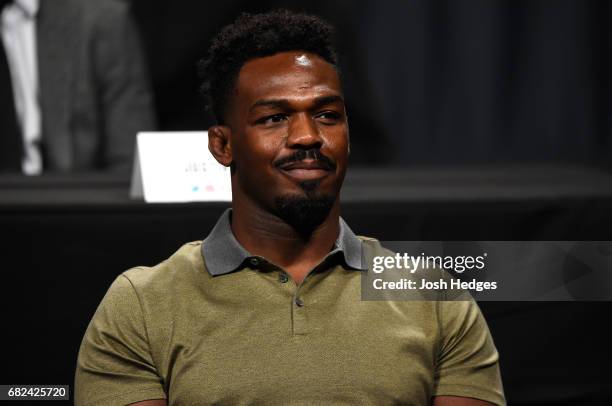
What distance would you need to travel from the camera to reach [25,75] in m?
2.76

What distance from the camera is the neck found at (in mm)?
1422

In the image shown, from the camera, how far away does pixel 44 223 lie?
5.76ft

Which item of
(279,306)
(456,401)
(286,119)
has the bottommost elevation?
(456,401)

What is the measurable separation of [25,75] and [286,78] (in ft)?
5.05

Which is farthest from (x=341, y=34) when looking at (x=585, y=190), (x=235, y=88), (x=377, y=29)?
(x=235, y=88)

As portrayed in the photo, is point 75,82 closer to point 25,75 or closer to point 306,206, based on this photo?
point 25,75

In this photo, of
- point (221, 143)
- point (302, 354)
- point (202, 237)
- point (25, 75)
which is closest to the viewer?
point (302, 354)

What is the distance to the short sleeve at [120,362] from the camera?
4.47 ft

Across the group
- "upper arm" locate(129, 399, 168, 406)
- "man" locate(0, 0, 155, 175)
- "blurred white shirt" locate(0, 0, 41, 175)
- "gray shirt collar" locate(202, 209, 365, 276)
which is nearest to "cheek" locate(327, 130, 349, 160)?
"gray shirt collar" locate(202, 209, 365, 276)

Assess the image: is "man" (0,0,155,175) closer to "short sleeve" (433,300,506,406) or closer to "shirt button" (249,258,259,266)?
"shirt button" (249,258,259,266)

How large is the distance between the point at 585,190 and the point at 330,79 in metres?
0.70

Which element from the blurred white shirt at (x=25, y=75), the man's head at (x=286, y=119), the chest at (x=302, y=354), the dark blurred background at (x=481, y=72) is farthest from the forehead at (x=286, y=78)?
the dark blurred background at (x=481, y=72)

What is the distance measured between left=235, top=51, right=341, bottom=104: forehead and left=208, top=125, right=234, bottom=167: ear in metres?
0.05

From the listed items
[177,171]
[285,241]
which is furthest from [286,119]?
[177,171]
